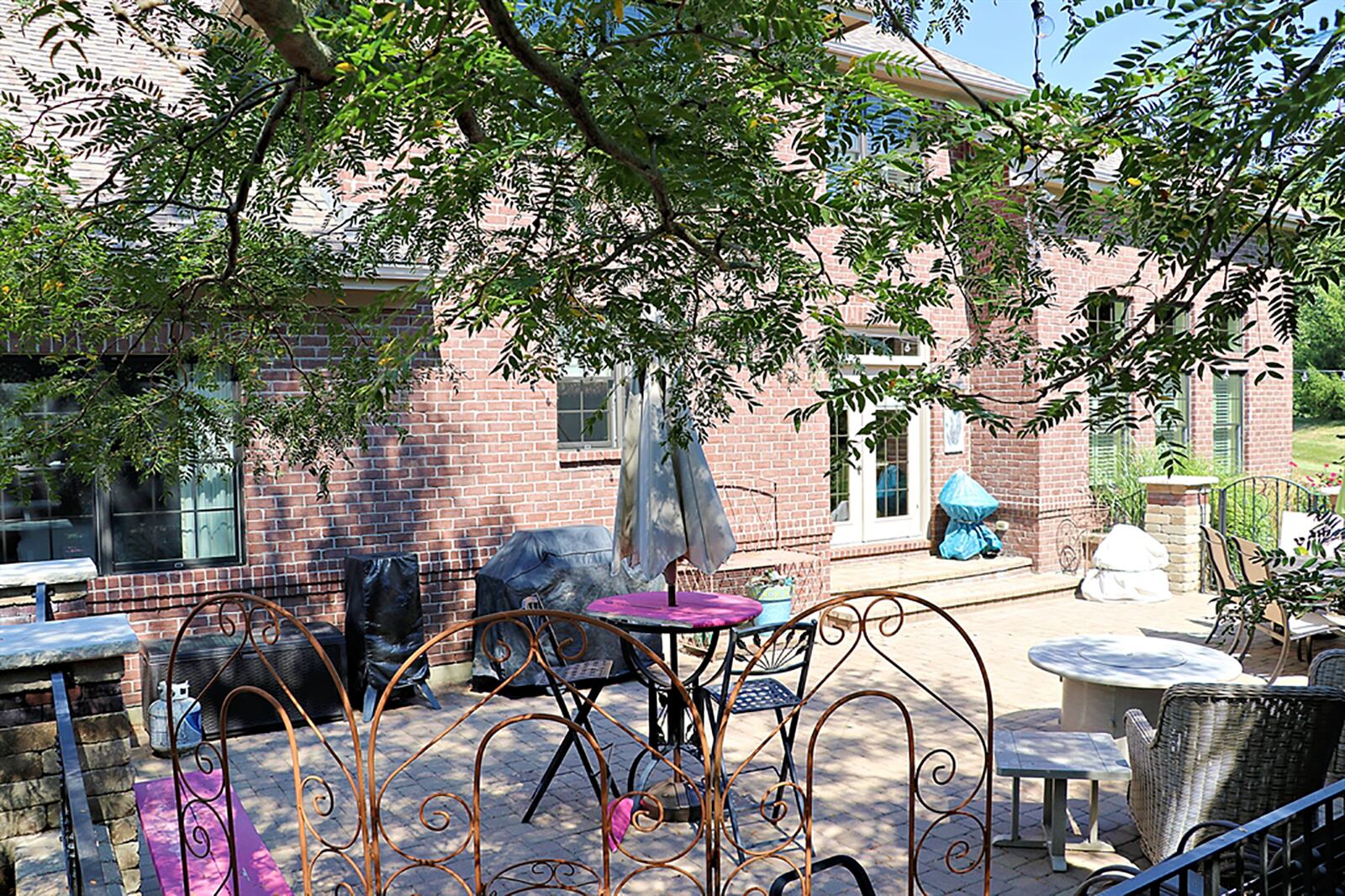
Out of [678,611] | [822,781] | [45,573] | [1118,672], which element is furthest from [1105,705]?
[45,573]

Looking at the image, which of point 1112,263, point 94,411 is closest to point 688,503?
point 94,411

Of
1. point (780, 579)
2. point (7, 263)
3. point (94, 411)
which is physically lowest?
Result: point (780, 579)

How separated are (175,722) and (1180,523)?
11.2 metres

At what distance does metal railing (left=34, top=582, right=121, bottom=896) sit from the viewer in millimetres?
2336

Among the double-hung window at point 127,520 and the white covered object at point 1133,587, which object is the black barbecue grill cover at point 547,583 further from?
the white covered object at point 1133,587

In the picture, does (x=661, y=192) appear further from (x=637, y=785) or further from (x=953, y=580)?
(x=953, y=580)

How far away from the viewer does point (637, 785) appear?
6.38 m

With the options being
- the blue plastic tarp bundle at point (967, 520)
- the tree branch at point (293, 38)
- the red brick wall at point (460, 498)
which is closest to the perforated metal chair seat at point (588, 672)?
the red brick wall at point (460, 498)

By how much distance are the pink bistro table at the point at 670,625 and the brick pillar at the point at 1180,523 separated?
831cm

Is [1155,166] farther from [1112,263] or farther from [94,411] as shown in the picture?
[1112,263]

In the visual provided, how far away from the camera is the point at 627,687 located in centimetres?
958

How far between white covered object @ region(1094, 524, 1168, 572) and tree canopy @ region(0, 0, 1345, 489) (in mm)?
9114

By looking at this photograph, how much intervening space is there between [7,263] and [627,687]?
6.13m

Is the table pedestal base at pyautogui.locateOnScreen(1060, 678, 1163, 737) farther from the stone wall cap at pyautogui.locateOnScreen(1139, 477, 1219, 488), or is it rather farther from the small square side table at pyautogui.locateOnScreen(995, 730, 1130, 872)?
the stone wall cap at pyautogui.locateOnScreen(1139, 477, 1219, 488)
